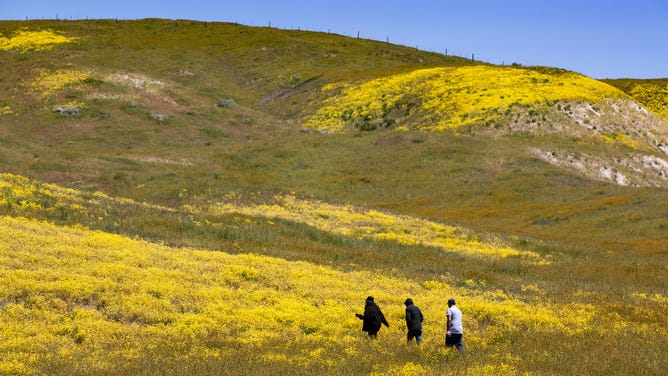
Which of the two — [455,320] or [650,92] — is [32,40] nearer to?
[650,92]

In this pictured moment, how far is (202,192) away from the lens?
54000mm

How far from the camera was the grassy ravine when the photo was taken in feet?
61.8

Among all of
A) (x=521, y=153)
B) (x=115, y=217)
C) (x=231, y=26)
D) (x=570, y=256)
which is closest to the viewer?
(x=115, y=217)

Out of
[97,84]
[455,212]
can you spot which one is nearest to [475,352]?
[455,212]

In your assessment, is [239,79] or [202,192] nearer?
[202,192]

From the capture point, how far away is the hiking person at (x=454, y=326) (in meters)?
19.6

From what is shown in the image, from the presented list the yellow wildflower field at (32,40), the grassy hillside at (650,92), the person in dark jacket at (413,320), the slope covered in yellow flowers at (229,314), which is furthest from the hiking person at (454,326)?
the yellow wildflower field at (32,40)

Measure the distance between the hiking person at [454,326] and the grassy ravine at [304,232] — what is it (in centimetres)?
65

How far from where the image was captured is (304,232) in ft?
142

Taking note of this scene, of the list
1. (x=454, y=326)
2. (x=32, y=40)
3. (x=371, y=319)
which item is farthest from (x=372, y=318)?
(x=32, y=40)

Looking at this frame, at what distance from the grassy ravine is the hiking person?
65cm

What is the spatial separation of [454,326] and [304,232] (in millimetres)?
24196

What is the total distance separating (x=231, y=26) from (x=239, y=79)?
47.7 meters

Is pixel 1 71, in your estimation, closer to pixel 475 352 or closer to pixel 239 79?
pixel 239 79
